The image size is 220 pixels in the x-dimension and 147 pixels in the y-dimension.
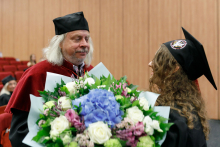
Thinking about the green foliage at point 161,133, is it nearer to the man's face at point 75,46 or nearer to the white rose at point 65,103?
the white rose at point 65,103

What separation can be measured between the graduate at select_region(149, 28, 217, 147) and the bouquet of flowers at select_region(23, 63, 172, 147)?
23cm

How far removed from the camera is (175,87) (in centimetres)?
130

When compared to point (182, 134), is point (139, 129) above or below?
above

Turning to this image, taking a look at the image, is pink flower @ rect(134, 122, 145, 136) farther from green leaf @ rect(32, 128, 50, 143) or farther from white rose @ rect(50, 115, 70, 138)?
green leaf @ rect(32, 128, 50, 143)

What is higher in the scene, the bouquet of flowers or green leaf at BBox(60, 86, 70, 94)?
green leaf at BBox(60, 86, 70, 94)

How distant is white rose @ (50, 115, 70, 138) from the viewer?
86 cm

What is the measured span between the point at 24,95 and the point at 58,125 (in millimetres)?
853

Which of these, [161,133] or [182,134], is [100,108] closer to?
[161,133]

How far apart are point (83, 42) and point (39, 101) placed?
0.95m

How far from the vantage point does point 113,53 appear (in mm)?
7750

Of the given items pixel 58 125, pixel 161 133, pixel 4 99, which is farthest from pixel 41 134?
pixel 4 99

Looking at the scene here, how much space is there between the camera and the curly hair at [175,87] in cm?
124

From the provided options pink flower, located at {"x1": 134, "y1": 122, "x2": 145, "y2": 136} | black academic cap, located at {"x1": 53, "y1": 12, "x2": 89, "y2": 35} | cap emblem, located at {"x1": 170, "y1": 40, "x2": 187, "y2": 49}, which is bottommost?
pink flower, located at {"x1": 134, "y1": 122, "x2": 145, "y2": 136}

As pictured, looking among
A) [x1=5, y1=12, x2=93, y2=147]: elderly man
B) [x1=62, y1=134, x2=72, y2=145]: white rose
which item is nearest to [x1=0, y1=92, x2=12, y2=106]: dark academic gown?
[x1=5, y1=12, x2=93, y2=147]: elderly man
